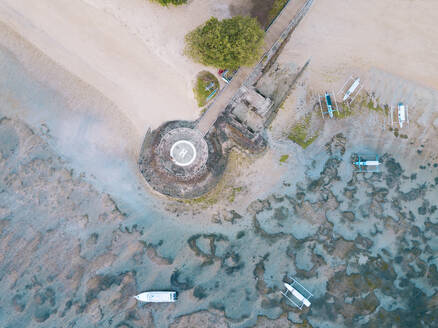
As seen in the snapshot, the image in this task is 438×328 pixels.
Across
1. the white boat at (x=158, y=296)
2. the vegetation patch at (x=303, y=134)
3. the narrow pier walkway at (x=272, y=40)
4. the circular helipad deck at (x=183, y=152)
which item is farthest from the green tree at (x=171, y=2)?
the white boat at (x=158, y=296)

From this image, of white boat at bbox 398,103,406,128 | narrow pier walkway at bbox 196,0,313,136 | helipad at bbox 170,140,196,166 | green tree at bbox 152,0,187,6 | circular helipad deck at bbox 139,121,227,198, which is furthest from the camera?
white boat at bbox 398,103,406,128

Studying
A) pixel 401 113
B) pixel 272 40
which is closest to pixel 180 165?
pixel 272 40

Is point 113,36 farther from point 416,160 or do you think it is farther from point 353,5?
point 416,160

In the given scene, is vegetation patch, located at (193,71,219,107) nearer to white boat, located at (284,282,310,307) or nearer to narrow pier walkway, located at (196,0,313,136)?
narrow pier walkway, located at (196,0,313,136)

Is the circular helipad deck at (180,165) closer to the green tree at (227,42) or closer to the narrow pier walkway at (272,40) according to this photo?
the narrow pier walkway at (272,40)

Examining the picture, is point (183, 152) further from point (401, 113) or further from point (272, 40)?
point (401, 113)

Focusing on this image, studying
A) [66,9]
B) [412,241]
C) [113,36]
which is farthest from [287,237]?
[66,9]

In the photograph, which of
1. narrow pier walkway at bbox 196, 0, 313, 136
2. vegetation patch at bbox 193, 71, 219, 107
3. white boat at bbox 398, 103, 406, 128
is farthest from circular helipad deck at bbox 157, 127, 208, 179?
white boat at bbox 398, 103, 406, 128
